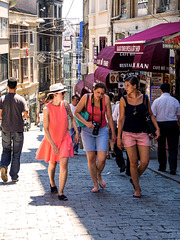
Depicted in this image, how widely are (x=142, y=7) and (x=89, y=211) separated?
13636mm

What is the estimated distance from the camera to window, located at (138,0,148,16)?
17.7 meters

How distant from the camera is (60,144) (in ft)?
22.1

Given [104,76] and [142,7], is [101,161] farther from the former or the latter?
[142,7]

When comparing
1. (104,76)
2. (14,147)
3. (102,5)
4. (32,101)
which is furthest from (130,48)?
(32,101)

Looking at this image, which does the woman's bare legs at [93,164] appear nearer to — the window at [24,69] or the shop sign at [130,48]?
the shop sign at [130,48]

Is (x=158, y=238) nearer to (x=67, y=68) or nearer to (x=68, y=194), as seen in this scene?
(x=68, y=194)

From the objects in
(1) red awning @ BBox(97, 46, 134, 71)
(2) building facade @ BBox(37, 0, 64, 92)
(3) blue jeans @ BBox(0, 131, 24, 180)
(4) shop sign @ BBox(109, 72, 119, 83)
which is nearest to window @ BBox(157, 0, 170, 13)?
(1) red awning @ BBox(97, 46, 134, 71)

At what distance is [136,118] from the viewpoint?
6.65 meters

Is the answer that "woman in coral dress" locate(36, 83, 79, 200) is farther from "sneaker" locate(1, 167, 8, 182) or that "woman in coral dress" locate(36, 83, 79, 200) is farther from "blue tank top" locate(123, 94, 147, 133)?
"sneaker" locate(1, 167, 8, 182)

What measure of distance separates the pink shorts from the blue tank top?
6 cm

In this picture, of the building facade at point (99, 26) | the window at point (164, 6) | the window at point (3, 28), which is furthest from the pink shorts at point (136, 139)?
the window at point (3, 28)

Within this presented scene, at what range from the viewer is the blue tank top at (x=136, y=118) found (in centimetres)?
664

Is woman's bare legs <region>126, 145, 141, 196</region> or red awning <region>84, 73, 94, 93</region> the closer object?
woman's bare legs <region>126, 145, 141, 196</region>

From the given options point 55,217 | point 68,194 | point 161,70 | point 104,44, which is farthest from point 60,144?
point 104,44
